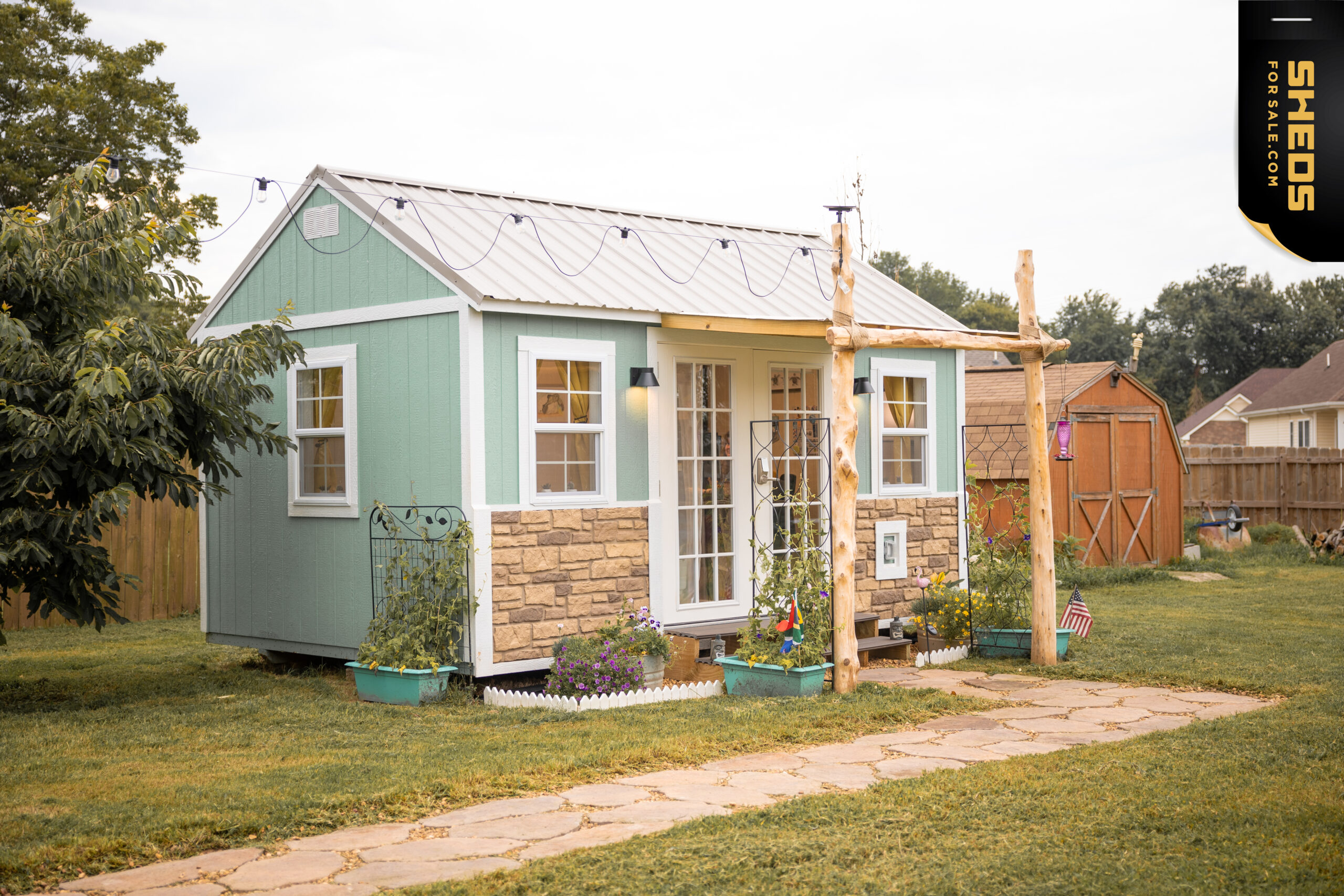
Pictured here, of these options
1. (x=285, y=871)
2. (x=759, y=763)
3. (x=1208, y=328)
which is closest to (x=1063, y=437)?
(x=759, y=763)

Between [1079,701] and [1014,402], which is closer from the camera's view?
[1079,701]

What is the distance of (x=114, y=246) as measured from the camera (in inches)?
318

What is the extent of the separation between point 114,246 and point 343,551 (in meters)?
2.67

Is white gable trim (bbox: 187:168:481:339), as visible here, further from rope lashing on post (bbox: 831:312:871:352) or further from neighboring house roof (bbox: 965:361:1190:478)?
neighboring house roof (bbox: 965:361:1190:478)

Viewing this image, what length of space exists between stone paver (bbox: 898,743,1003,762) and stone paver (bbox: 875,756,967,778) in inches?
2.0

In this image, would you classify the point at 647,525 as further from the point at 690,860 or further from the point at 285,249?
the point at 690,860

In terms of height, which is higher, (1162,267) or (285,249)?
(1162,267)

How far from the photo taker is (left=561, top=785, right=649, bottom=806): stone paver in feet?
17.5

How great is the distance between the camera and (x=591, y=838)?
15.6 feet

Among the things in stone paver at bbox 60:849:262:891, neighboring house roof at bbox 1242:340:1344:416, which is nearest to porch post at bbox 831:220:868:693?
stone paver at bbox 60:849:262:891

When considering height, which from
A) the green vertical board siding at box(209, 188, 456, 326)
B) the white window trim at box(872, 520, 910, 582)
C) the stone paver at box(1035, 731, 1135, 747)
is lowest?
the stone paver at box(1035, 731, 1135, 747)

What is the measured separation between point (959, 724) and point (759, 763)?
1.55 m

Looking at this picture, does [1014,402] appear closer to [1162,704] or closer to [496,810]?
[1162,704]

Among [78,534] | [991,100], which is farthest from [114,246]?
[991,100]
